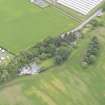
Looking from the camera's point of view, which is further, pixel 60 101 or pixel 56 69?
pixel 56 69

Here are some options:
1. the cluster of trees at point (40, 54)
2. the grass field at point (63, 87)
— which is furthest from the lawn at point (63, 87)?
the cluster of trees at point (40, 54)

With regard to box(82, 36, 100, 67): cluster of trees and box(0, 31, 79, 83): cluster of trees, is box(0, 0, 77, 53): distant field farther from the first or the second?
box(82, 36, 100, 67): cluster of trees

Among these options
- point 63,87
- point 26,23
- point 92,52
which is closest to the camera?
point 63,87

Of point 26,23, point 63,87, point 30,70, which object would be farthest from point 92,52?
point 26,23

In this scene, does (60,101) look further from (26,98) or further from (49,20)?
(49,20)

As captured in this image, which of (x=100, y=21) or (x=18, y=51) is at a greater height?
(x=100, y=21)

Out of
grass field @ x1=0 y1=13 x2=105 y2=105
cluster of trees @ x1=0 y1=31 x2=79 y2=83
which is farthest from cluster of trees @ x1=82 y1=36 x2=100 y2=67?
cluster of trees @ x1=0 y1=31 x2=79 y2=83

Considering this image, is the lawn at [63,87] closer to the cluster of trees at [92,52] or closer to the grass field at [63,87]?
the grass field at [63,87]

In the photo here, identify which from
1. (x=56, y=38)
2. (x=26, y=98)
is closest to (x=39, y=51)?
(x=56, y=38)

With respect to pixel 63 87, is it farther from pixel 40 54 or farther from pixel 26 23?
pixel 26 23
